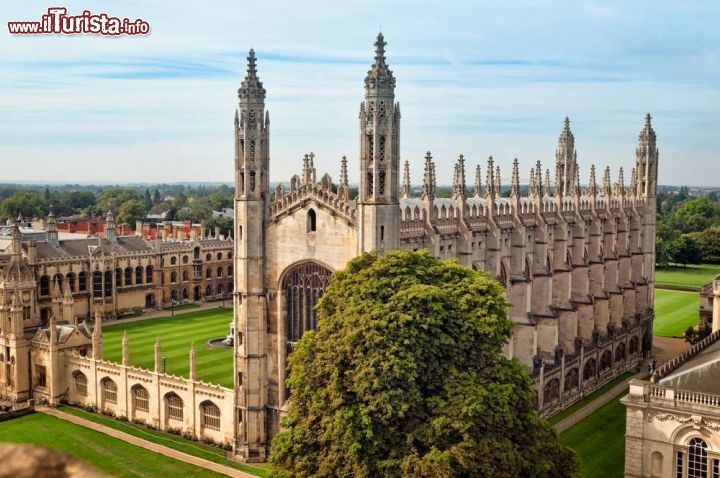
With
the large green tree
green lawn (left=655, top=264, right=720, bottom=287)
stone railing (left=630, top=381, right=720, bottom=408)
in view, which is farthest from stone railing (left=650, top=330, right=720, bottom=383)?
green lawn (left=655, top=264, right=720, bottom=287)

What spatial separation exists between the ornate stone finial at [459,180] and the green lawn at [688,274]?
6431cm

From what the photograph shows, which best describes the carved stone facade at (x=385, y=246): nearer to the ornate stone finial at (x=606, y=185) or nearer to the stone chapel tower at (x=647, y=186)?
the ornate stone finial at (x=606, y=185)

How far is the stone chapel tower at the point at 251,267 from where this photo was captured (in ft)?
118

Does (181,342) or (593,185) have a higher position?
(593,185)

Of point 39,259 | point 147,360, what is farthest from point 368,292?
point 39,259

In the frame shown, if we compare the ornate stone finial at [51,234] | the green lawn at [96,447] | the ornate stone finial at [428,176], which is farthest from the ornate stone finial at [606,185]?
the ornate stone finial at [51,234]

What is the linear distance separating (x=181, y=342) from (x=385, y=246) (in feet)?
109

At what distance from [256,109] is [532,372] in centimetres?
→ 2072

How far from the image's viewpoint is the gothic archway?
3550cm

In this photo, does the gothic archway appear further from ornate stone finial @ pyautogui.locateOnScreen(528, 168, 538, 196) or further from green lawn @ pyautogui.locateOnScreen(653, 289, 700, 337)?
green lawn @ pyautogui.locateOnScreen(653, 289, 700, 337)

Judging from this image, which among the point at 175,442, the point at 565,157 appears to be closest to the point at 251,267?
the point at 175,442

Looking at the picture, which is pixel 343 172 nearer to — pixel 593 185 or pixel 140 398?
pixel 140 398

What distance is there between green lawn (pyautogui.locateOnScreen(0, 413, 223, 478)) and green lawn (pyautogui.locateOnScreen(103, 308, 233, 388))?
10.2 m

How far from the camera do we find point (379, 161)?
108 feet
